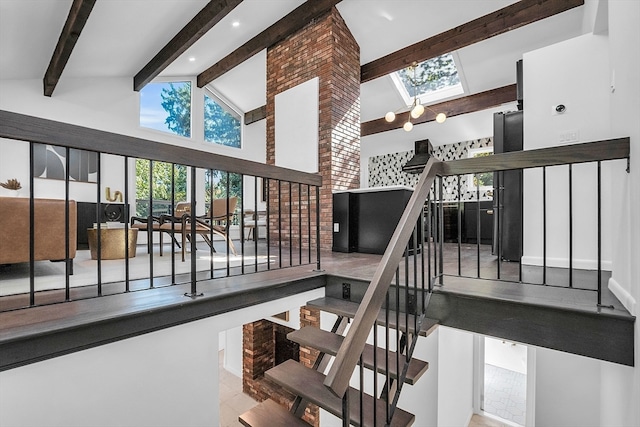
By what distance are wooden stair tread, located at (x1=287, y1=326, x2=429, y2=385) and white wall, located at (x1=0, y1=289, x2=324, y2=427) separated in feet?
1.71

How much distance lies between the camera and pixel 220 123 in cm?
780

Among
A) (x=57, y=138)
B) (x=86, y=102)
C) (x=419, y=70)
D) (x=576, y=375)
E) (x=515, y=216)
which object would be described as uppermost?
(x=419, y=70)

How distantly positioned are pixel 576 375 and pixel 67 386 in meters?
4.72

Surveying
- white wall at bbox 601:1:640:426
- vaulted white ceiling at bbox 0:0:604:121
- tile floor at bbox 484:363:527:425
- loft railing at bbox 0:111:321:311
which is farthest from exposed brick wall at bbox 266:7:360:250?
tile floor at bbox 484:363:527:425

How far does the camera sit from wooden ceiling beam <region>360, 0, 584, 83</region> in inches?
161

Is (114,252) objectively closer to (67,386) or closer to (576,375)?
(67,386)

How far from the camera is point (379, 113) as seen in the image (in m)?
7.46

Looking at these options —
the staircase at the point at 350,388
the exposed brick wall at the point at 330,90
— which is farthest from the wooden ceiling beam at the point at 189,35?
the staircase at the point at 350,388

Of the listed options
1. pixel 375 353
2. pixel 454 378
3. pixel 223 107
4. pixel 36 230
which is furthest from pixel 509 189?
pixel 223 107

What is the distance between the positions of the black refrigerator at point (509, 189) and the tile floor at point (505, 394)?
378cm

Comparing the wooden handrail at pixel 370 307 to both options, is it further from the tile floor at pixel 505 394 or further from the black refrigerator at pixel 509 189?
the tile floor at pixel 505 394

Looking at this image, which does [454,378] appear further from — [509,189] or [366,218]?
[509,189]

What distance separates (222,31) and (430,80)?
412 centimetres

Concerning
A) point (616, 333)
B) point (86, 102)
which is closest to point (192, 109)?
point (86, 102)
